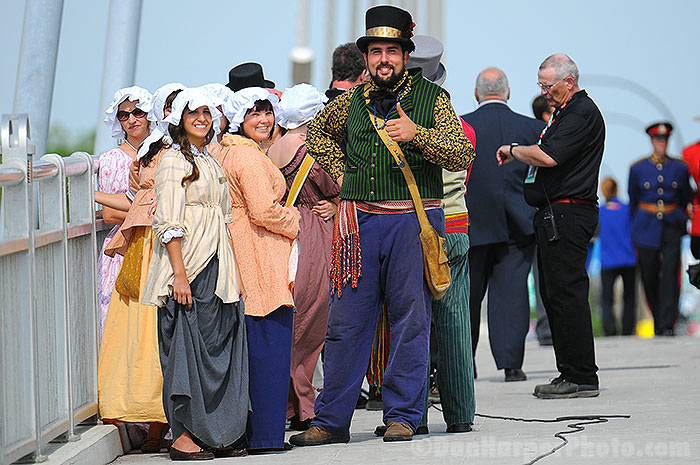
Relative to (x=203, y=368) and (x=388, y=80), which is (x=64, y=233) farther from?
(x=388, y=80)

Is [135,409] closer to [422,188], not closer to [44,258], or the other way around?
[44,258]

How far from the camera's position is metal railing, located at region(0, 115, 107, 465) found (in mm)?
5754

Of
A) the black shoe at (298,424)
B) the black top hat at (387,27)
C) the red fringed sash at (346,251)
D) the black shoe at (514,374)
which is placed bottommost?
the black shoe at (514,374)

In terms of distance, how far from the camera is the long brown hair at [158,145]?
702cm

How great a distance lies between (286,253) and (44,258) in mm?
1424

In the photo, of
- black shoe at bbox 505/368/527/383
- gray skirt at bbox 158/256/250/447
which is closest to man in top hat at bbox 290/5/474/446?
gray skirt at bbox 158/256/250/447

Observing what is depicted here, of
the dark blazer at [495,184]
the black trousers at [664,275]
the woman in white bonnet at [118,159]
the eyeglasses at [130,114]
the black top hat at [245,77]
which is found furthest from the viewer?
the black trousers at [664,275]

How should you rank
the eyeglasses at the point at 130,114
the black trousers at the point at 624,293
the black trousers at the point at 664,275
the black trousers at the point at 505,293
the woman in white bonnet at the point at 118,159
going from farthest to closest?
1. the black trousers at the point at 624,293
2. the black trousers at the point at 664,275
3. the black trousers at the point at 505,293
4. the eyeglasses at the point at 130,114
5. the woman in white bonnet at the point at 118,159

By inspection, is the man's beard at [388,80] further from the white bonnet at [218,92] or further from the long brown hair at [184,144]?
the long brown hair at [184,144]

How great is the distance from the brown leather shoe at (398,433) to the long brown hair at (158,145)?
6.03ft

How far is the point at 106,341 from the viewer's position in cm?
722

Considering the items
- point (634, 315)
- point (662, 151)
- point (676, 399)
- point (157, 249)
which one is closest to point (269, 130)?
point (157, 249)

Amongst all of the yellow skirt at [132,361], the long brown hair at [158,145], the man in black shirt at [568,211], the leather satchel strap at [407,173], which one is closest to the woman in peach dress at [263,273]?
the long brown hair at [158,145]

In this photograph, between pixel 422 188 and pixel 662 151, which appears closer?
pixel 422 188
